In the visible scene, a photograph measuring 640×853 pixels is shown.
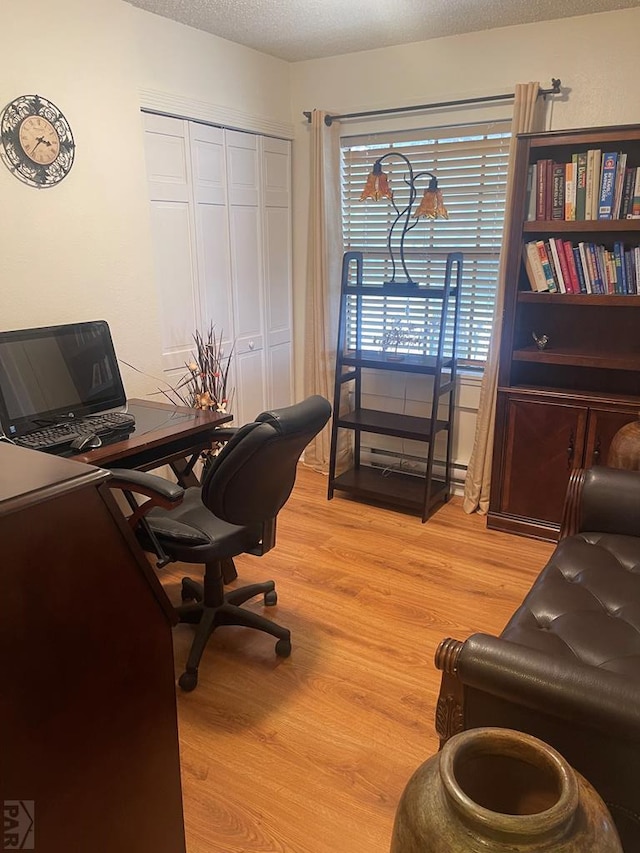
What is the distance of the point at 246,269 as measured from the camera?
369cm

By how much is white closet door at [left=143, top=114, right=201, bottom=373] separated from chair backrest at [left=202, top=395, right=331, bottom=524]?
1.38 meters

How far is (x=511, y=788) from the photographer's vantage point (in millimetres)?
857

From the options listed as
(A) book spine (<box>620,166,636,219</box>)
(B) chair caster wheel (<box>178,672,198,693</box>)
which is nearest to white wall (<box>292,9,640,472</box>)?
(A) book spine (<box>620,166,636,219</box>)

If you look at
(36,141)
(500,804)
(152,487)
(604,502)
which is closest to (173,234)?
(36,141)

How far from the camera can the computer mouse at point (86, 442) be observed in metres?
2.14

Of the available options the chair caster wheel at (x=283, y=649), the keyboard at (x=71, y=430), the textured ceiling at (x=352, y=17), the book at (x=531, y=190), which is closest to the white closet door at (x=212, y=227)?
the textured ceiling at (x=352, y=17)

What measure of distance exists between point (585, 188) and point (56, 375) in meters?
2.49

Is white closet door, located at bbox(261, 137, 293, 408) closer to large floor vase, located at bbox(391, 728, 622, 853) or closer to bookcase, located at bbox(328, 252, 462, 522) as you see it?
bookcase, located at bbox(328, 252, 462, 522)

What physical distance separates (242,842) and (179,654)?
2.71 feet

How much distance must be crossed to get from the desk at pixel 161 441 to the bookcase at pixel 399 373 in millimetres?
1170

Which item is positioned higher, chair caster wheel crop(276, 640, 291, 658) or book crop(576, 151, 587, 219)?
book crop(576, 151, 587, 219)

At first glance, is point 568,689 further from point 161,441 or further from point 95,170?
point 95,170

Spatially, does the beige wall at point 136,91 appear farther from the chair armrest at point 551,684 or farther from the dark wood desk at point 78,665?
the chair armrest at point 551,684

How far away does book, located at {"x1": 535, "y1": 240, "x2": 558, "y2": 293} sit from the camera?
3.01m
